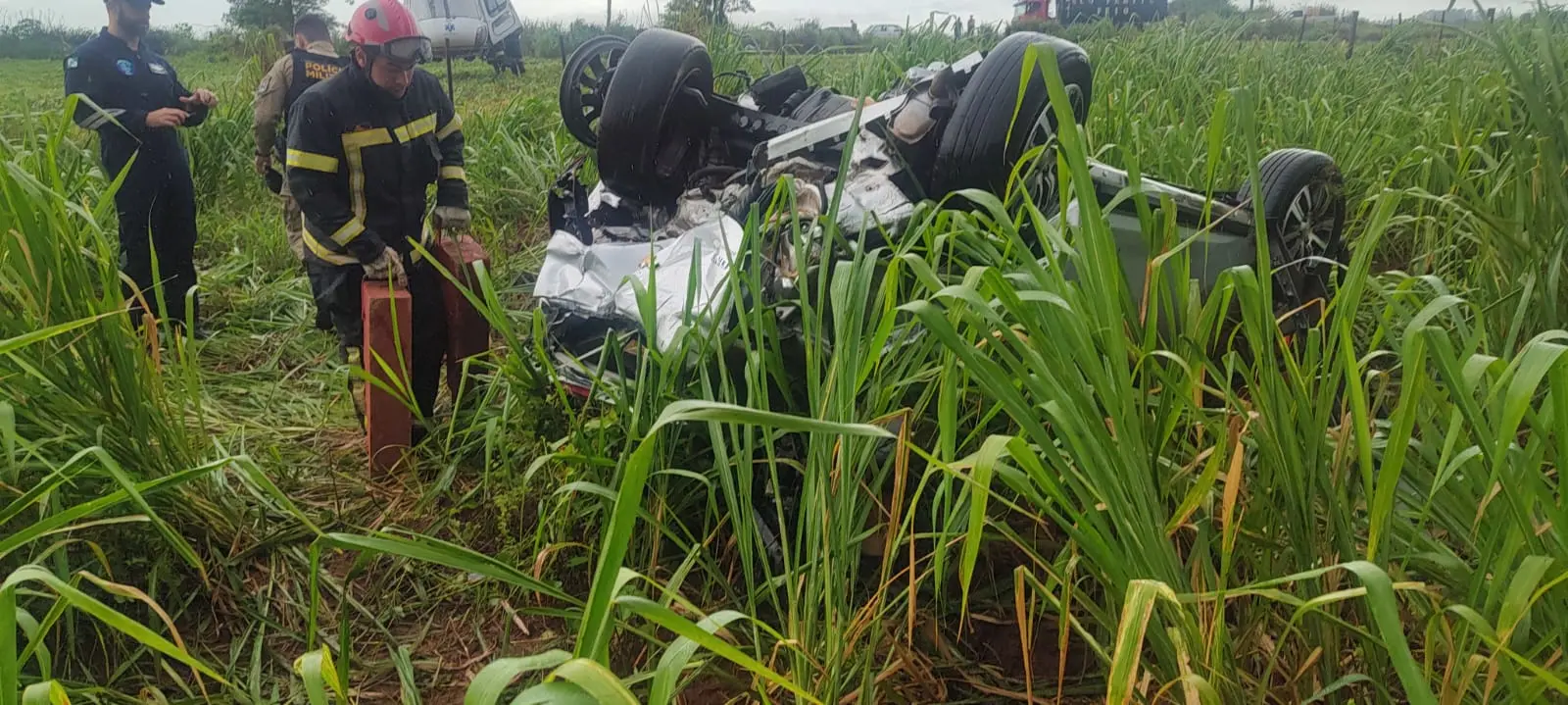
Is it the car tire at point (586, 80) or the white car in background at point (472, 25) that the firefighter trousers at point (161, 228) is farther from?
the white car in background at point (472, 25)

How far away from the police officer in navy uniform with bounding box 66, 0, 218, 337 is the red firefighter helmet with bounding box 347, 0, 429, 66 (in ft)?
5.86

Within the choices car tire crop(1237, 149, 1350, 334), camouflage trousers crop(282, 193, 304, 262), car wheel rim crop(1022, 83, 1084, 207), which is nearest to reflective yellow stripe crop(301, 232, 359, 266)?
→ camouflage trousers crop(282, 193, 304, 262)

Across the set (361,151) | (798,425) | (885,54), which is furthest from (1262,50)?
(798,425)

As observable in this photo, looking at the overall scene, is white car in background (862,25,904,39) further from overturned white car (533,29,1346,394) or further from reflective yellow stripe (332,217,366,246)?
reflective yellow stripe (332,217,366,246)

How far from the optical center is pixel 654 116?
11.1ft

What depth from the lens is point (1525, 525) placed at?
100cm

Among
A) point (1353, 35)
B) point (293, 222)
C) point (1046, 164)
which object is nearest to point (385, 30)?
point (293, 222)

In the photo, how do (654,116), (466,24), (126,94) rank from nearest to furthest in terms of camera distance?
(654,116) → (126,94) → (466,24)

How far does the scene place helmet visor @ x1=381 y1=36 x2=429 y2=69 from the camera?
275 cm

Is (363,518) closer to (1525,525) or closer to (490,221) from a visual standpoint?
(1525,525)

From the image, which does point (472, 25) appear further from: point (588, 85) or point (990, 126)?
point (990, 126)

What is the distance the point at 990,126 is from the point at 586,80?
2393 mm

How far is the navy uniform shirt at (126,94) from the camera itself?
398cm

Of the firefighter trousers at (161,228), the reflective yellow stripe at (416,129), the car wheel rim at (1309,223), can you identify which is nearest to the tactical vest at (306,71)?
the firefighter trousers at (161,228)
